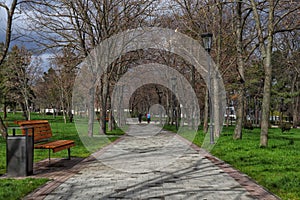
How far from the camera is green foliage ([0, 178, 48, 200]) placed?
6.23m

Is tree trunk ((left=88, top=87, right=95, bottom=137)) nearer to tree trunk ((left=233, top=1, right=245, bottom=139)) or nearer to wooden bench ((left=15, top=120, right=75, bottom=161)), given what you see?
tree trunk ((left=233, top=1, right=245, bottom=139))

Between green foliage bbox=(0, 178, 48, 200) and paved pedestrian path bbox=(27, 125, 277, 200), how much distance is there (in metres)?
0.22

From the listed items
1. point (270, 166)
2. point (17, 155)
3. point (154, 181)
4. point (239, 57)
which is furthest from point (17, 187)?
point (239, 57)

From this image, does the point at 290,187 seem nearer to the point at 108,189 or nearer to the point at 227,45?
the point at 108,189

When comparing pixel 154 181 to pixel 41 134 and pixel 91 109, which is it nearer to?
pixel 41 134

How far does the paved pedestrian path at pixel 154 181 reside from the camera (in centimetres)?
645

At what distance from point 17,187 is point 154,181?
8.62 ft

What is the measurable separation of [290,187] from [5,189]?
16.7ft

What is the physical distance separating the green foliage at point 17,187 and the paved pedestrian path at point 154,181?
0.72 ft

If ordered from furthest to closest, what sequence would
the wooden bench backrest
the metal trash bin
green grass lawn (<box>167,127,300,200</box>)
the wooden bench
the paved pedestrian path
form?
1. the wooden bench backrest
2. the wooden bench
3. the metal trash bin
4. green grass lawn (<box>167,127,300,200</box>)
5. the paved pedestrian path

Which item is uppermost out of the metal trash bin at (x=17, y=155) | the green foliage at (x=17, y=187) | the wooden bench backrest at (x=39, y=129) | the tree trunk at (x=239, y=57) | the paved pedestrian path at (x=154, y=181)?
the tree trunk at (x=239, y=57)

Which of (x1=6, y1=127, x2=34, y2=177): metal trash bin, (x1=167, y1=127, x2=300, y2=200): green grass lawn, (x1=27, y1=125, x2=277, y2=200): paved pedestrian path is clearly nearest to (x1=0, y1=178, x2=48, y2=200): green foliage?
(x1=27, y1=125, x2=277, y2=200): paved pedestrian path

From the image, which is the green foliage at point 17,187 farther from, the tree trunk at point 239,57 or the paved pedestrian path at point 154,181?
the tree trunk at point 239,57

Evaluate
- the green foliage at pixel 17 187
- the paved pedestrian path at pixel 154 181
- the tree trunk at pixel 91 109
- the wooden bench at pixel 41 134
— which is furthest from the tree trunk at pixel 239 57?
the green foliage at pixel 17 187
